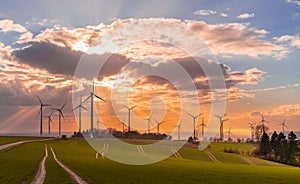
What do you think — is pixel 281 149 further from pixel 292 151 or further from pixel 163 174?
pixel 163 174

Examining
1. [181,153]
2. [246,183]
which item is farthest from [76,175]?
[181,153]

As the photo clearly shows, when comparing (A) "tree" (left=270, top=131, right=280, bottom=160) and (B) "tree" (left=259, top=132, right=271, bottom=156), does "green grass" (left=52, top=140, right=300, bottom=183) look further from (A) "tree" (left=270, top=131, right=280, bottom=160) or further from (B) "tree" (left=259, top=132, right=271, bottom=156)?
(B) "tree" (left=259, top=132, right=271, bottom=156)

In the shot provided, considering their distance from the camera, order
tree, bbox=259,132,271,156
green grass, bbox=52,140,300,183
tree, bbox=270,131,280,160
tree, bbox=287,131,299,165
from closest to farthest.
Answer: green grass, bbox=52,140,300,183, tree, bbox=287,131,299,165, tree, bbox=270,131,280,160, tree, bbox=259,132,271,156

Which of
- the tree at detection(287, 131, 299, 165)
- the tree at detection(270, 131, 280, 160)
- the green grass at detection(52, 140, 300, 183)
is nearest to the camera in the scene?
the green grass at detection(52, 140, 300, 183)

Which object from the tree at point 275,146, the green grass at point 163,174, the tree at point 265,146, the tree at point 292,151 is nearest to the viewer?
the green grass at point 163,174

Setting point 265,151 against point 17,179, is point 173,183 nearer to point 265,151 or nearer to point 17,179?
point 17,179

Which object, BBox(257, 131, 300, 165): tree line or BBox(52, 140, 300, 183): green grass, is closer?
BBox(52, 140, 300, 183): green grass

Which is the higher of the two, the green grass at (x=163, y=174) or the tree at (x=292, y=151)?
the green grass at (x=163, y=174)

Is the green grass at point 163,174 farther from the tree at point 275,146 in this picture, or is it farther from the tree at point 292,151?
the tree at point 275,146

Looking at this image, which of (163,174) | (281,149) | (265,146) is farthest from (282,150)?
(163,174)

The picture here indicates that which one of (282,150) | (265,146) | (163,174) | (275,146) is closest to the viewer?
(163,174)

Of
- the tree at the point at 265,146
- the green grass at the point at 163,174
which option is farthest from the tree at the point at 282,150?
the green grass at the point at 163,174

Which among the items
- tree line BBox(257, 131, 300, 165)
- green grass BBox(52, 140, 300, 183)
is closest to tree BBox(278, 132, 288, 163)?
tree line BBox(257, 131, 300, 165)

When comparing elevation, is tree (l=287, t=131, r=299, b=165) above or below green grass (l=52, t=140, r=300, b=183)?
below
